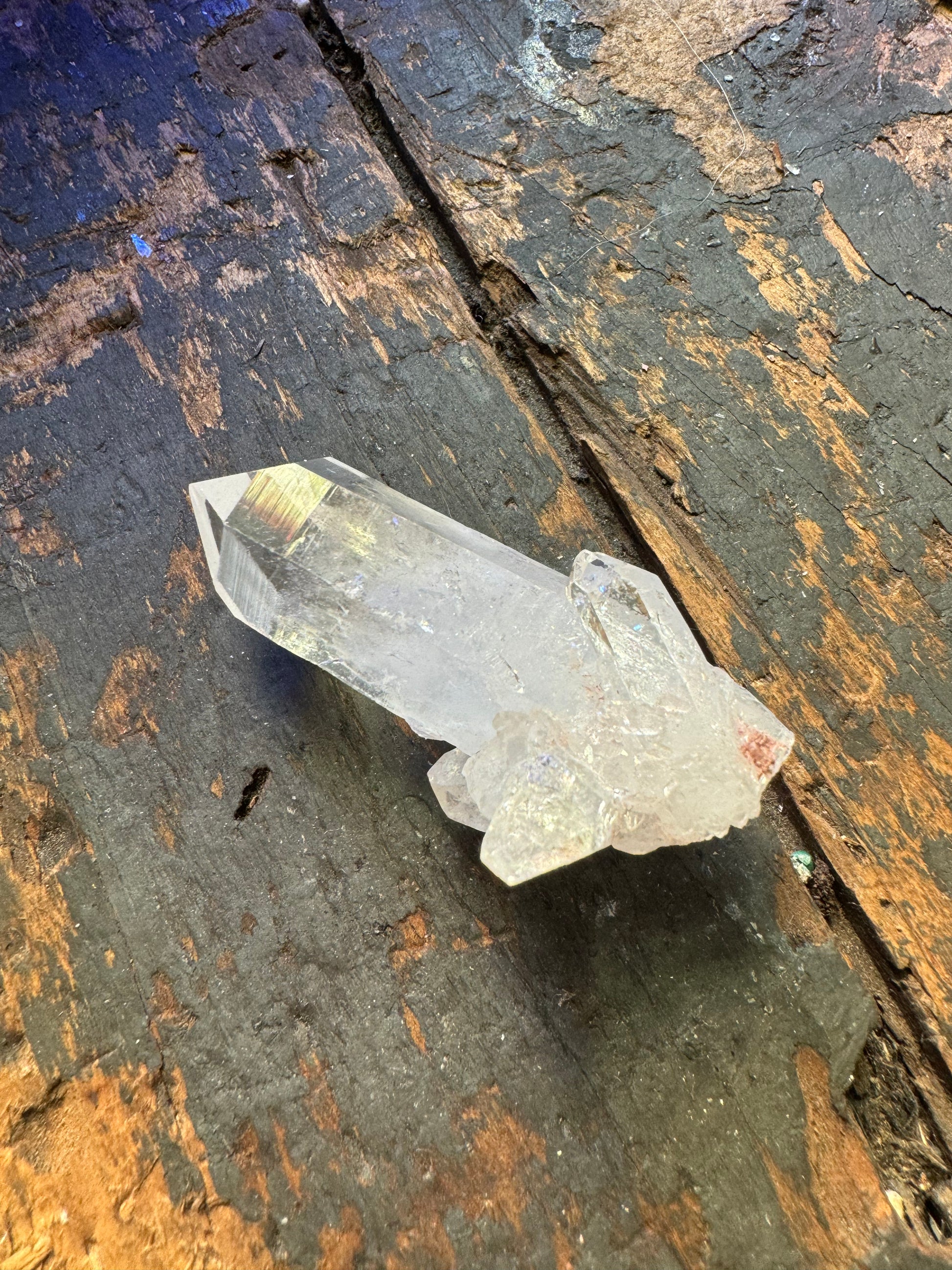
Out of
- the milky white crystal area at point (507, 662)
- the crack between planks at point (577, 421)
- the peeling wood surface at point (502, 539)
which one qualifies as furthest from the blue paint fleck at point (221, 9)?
the milky white crystal area at point (507, 662)

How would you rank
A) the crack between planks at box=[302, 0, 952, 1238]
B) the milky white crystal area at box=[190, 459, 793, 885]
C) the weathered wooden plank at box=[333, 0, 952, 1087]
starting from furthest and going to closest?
the weathered wooden plank at box=[333, 0, 952, 1087] < the crack between planks at box=[302, 0, 952, 1238] < the milky white crystal area at box=[190, 459, 793, 885]

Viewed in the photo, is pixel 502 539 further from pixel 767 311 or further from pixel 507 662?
pixel 767 311

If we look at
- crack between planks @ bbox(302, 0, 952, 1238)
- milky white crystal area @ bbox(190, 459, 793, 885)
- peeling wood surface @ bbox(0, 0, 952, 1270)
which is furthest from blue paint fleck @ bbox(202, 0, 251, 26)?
milky white crystal area @ bbox(190, 459, 793, 885)

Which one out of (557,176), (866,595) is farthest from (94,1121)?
(557,176)

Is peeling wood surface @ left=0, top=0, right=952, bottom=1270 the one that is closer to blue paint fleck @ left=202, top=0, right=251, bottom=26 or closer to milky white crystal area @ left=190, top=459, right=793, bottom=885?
blue paint fleck @ left=202, top=0, right=251, bottom=26

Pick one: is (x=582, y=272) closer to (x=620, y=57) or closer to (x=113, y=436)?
(x=620, y=57)

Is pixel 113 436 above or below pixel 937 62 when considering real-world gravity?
below
